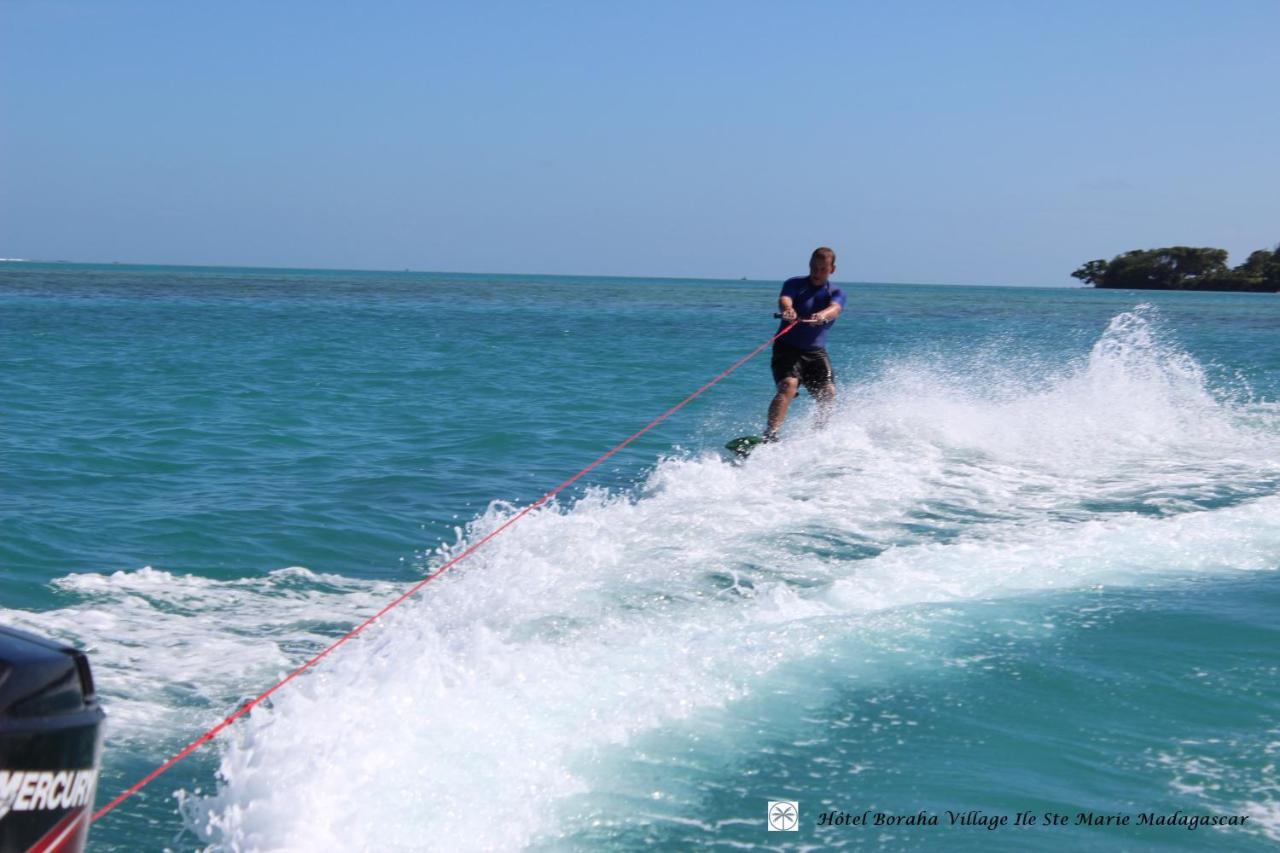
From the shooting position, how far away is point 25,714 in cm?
216

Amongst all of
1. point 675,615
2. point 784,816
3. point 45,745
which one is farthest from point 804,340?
point 45,745

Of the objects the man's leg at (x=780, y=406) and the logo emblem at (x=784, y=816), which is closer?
the logo emblem at (x=784, y=816)

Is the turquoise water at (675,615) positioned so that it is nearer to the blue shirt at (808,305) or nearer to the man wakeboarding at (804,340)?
the man wakeboarding at (804,340)

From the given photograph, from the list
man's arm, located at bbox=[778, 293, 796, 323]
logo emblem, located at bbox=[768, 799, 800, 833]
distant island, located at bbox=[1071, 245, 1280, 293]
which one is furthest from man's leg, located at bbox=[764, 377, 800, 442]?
distant island, located at bbox=[1071, 245, 1280, 293]

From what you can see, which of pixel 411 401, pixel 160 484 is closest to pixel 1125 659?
pixel 160 484

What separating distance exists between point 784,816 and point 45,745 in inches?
77.7

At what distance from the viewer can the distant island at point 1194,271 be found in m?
87.4

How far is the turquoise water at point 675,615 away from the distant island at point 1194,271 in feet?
278

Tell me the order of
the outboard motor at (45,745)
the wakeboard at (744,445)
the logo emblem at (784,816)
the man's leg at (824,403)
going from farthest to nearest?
the man's leg at (824,403)
the wakeboard at (744,445)
the logo emblem at (784,816)
the outboard motor at (45,745)

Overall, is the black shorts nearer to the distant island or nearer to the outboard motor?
the outboard motor

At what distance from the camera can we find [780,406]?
9.54m

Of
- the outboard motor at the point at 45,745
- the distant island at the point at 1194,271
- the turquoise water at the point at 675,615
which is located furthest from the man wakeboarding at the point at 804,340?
the distant island at the point at 1194,271

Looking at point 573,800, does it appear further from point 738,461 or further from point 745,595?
point 738,461

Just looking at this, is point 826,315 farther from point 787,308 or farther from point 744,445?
point 744,445
